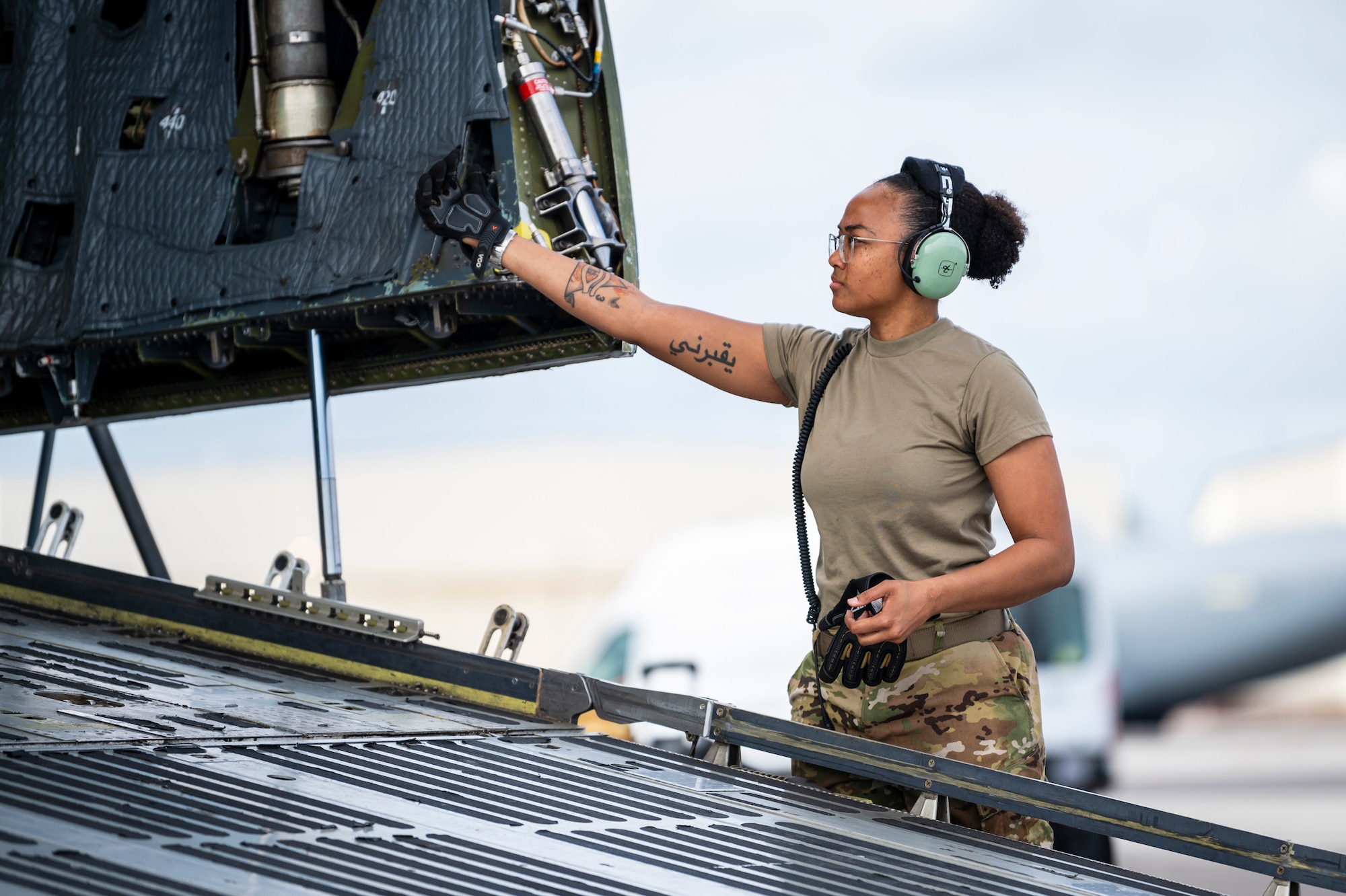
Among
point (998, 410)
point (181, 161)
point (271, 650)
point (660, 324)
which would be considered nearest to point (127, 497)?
A: point (181, 161)

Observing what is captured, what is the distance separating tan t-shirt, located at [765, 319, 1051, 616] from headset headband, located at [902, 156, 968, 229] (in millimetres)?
236

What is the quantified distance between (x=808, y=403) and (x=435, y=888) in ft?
4.77

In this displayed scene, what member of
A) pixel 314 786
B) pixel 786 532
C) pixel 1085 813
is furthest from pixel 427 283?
pixel 786 532

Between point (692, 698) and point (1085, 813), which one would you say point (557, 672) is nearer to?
point (692, 698)

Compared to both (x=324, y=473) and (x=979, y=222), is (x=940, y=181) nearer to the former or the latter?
(x=979, y=222)

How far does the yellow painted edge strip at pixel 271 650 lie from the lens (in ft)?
12.3

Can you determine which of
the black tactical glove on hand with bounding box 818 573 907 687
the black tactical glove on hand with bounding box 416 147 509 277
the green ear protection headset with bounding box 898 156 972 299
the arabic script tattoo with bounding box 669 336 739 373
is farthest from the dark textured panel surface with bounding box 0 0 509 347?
the black tactical glove on hand with bounding box 818 573 907 687

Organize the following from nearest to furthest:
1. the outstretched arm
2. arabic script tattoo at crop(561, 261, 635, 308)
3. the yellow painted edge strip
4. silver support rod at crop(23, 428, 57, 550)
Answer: the outstretched arm, arabic script tattoo at crop(561, 261, 635, 308), the yellow painted edge strip, silver support rod at crop(23, 428, 57, 550)

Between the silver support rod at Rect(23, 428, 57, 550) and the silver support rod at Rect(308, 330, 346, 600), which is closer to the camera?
the silver support rod at Rect(308, 330, 346, 600)

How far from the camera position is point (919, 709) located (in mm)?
3109

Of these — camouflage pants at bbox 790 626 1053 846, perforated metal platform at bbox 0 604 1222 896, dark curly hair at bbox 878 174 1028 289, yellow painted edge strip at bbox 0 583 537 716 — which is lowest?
perforated metal platform at bbox 0 604 1222 896

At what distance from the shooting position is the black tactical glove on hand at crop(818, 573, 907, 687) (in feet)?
9.55

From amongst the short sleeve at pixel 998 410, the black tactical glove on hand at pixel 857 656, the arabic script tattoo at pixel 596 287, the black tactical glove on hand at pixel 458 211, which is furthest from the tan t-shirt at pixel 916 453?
the black tactical glove on hand at pixel 458 211

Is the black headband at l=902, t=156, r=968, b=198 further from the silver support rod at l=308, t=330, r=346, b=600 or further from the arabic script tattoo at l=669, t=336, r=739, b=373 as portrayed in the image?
the silver support rod at l=308, t=330, r=346, b=600
